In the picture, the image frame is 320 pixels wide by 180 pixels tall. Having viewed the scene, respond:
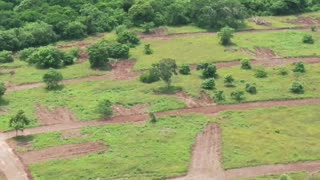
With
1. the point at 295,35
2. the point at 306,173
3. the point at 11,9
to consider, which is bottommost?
the point at 306,173

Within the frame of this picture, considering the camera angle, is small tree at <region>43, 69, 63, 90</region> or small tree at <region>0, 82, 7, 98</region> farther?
small tree at <region>43, 69, 63, 90</region>

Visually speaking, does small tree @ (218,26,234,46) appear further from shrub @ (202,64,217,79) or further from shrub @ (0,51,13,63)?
shrub @ (0,51,13,63)

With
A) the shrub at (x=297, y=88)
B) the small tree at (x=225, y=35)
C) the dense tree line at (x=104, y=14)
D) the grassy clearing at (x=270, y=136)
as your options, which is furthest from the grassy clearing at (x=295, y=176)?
the dense tree line at (x=104, y=14)

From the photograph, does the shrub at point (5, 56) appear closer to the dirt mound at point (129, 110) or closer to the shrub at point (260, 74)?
the dirt mound at point (129, 110)

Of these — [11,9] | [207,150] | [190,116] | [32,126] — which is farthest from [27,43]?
[207,150]

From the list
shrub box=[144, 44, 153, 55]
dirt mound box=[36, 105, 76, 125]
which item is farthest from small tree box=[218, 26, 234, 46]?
dirt mound box=[36, 105, 76, 125]

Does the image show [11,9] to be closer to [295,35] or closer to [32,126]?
[32,126]

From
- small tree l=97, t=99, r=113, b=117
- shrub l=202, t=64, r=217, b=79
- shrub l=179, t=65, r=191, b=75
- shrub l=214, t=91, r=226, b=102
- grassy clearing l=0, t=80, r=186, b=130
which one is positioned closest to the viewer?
small tree l=97, t=99, r=113, b=117

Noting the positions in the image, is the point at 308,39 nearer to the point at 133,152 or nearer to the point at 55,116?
the point at 133,152
